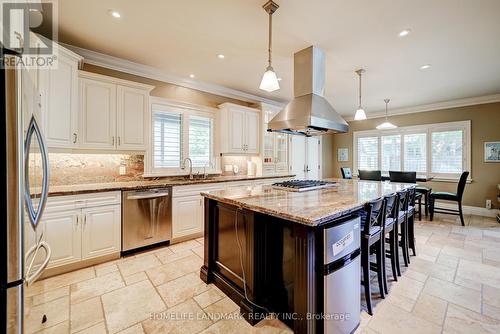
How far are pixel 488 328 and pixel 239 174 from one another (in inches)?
155

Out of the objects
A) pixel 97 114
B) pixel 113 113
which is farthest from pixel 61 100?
pixel 113 113

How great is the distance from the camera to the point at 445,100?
5.21 metres

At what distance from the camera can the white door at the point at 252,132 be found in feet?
15.0

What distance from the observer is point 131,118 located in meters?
3.16

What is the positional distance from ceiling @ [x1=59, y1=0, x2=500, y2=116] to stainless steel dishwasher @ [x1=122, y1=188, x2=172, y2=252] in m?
1.97

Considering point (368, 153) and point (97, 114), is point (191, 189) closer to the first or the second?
point (97, 114)

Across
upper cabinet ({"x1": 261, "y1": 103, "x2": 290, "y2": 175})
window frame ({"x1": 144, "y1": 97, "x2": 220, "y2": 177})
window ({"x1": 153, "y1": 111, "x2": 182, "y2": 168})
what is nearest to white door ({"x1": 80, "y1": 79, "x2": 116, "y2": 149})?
window frame ({"x1": 144, "y1": 97, "x2": 220, "y2": 177})

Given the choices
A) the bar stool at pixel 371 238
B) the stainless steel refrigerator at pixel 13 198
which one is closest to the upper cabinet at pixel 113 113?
the stainless steel refrigerator at pixel 13 198

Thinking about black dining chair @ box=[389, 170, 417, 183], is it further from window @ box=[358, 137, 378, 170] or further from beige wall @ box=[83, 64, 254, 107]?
beige wall @ box=[83, 64, 254, 107]

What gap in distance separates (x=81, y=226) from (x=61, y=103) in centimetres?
144

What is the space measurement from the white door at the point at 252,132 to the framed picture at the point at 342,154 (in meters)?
3.99

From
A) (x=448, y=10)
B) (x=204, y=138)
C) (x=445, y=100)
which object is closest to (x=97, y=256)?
(x=204, y=138)

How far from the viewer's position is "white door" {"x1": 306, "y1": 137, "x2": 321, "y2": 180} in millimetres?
6216

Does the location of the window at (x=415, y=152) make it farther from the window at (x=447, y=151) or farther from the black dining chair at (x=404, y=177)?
the black dining chair at (x=404, y=177)
